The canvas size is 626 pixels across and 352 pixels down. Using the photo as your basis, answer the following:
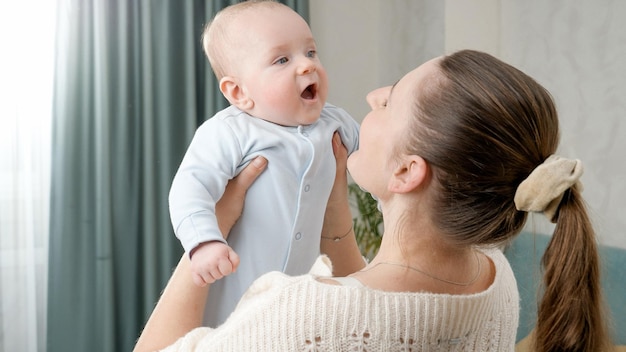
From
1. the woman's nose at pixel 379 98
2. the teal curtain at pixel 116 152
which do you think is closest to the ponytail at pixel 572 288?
the woman's nose at pixel 379 98

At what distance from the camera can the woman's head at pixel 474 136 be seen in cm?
102

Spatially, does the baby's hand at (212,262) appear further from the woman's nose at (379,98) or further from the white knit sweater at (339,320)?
the woman's nose at (379,98)

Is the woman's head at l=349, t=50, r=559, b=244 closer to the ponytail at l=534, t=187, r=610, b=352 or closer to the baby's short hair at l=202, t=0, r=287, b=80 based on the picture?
the ponytail at l=534, t=187, r=610, b=352

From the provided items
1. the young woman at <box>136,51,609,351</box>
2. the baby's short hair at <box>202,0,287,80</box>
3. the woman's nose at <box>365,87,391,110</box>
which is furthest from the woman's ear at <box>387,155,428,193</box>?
the baby's short hair at <box>202,0,287,80</box>

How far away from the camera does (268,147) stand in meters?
1.40

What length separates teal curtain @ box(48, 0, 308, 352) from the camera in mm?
3182

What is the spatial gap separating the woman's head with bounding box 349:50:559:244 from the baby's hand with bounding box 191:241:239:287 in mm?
338

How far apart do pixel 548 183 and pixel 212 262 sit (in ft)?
1.92

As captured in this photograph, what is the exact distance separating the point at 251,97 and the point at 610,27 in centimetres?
169

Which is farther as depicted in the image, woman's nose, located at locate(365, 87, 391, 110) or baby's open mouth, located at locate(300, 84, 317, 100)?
baby's open mouth, located at locate(300, 84, 317, 100)

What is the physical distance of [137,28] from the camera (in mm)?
3287

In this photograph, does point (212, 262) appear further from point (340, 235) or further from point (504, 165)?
point (504, 165)

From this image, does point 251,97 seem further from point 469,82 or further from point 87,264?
point 87,264

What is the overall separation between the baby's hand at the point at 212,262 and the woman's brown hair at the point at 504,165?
40 cm
